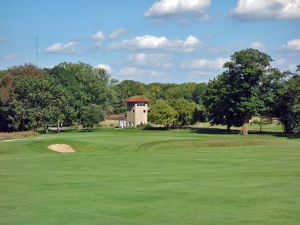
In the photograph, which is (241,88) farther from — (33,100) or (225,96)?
(33,100)

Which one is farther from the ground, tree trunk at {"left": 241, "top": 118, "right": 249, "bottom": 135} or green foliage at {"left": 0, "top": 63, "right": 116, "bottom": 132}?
green foliage at {"left": 0, "top": 63, "right": 116, "bottom": 132}

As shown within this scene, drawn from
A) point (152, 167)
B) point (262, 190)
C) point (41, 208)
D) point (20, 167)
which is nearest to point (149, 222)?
point (41, 208)

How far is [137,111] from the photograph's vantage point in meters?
145

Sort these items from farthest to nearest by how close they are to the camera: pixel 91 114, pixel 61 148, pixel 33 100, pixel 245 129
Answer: pixel 91 114 → pixel 33 100 → pixel 245 129 → pixel 61 148

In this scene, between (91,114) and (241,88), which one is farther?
(91,114)

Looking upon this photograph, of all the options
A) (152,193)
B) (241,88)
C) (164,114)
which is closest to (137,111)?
(164,114)

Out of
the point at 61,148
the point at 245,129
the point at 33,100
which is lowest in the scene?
the point at 61,148

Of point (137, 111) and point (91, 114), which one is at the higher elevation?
point (137, 111)

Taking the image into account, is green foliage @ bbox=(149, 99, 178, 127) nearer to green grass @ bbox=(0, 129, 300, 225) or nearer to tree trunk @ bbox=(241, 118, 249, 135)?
tree trunk @ bbox=(241, 118, 249, 135)

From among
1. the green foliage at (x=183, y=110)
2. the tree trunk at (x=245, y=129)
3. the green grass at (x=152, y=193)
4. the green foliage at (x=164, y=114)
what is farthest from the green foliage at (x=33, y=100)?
the green grass at (x=152, y=193)

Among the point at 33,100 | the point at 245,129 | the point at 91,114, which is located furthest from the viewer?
the point at 91,114

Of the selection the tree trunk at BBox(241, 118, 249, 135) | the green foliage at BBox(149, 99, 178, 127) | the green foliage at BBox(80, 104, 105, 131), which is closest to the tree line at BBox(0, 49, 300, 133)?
the tree trunk at BBox(241, 118, 249, 135)

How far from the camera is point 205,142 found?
6750 cm

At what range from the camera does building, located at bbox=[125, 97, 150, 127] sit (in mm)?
144125
